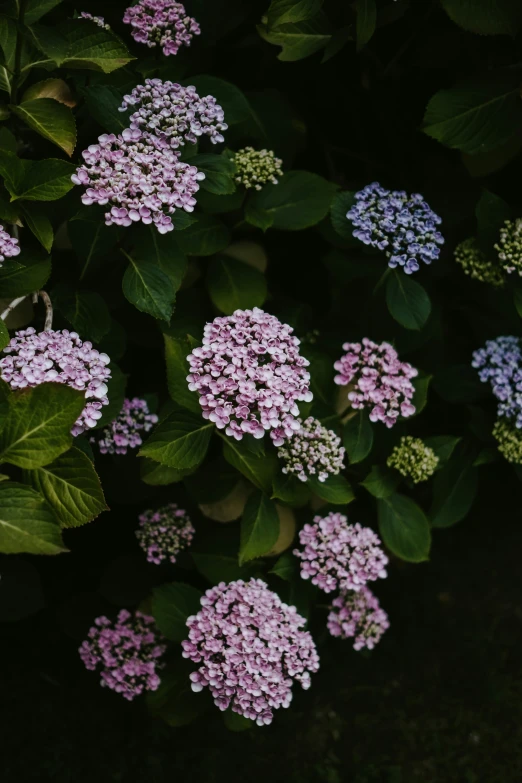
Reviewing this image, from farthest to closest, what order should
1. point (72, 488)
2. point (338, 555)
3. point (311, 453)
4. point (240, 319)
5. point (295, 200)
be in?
point (295, 200), point (338, 555), point (311, 453), point (240, 319), point (72, 488)

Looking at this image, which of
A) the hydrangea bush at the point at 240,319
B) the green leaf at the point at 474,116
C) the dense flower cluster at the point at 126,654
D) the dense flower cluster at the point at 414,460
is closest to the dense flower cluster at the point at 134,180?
the hydrangea bush at the point at 240,319

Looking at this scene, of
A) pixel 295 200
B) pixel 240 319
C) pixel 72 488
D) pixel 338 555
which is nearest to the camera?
pixel 72 488

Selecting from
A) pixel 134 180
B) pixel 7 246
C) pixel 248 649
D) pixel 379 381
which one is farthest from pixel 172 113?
pixel 248 649

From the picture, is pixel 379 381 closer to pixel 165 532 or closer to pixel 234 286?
pixel 234 286

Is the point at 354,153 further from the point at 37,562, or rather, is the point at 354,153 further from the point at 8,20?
the point at 37,562

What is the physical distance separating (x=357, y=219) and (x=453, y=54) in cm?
67

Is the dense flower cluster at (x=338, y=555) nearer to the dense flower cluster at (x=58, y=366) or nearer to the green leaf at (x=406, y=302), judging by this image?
the green leaf at (x=406, y=302)

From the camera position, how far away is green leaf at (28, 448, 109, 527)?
4.34 ft

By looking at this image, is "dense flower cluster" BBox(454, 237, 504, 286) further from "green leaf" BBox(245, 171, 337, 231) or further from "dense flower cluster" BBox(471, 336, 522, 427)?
"green leaf" BBox(245, 171, 337, 231)

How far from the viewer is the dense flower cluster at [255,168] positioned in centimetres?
173

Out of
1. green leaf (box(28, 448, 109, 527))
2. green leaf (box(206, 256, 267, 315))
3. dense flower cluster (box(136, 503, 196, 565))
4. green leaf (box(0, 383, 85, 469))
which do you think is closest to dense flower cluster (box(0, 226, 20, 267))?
green leaf (box(0, 383, 85, 469))

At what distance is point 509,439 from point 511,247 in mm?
504

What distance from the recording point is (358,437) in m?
1.80

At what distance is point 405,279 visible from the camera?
1.83 metres
